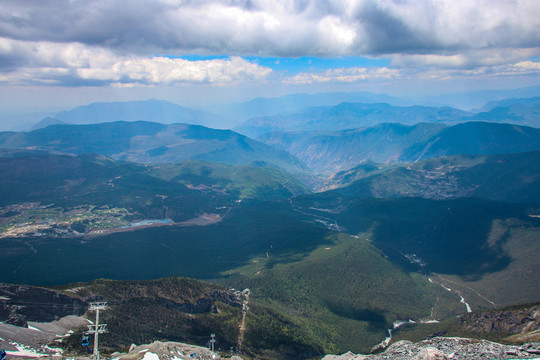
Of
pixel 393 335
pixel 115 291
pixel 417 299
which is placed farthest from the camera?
pixel 417 299

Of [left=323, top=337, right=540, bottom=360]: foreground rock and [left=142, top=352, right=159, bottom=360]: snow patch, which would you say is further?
[left=142, top=352, right=159, bottom=360]: snow patch

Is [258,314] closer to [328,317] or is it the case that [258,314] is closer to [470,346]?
[328,317]

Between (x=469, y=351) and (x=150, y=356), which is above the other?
(x=469, y=351)

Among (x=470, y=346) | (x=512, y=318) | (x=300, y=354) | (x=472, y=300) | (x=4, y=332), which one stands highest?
(x=470, y=346)

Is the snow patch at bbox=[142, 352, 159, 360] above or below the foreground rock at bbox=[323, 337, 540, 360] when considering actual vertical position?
below

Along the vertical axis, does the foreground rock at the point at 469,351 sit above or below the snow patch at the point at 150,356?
above

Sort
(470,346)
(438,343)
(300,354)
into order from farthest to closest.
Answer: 1. (300,354)
2. (438,343)
3. (470,346)

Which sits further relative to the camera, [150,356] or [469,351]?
[150,356]

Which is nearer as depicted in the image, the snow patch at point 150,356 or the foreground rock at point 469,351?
the foreground rock at point 469,351

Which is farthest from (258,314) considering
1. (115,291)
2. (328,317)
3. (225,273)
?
(225,273)

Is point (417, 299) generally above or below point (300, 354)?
below

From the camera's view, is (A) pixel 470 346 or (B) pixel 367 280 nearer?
(A) pixel 470 346
